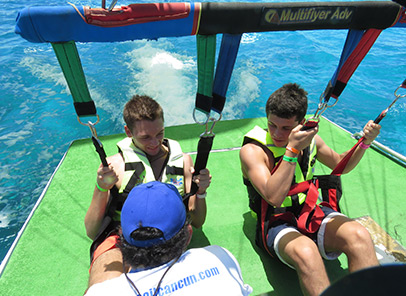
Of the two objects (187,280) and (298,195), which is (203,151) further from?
(298,195)

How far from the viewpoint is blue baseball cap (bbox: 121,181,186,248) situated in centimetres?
98

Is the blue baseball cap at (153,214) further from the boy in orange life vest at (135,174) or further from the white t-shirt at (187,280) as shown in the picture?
the boy in orange life vest at (135,174)

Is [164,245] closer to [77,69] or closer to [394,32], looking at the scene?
[77,69]

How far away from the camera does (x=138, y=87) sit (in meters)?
7.09

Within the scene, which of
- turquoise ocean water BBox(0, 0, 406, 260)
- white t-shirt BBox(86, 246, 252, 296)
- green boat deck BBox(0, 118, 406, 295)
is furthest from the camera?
turquoise ocean water BBox(0, 0, 406, 260)

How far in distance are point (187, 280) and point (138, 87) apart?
671 cm

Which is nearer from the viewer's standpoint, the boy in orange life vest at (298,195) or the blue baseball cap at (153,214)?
the blue baseball cap at (153,214)

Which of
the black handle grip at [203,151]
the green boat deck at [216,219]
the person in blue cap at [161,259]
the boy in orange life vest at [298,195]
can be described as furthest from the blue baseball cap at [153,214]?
the green boat deck at [216,219]

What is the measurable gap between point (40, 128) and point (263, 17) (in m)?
5.60

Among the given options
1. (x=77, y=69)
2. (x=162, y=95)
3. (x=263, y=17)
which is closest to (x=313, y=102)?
(x=162, y=95)

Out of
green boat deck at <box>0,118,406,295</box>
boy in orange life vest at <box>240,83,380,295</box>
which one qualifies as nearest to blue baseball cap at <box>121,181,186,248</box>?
boy in orange life vest at <box>240,83,380,295</box>

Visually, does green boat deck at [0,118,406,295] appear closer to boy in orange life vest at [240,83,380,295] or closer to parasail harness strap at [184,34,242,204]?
boy in orange life vest at [240,83,380,295]

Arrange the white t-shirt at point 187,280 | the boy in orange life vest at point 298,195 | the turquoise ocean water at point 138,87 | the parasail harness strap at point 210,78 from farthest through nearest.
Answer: the turquoise ocean water at point 138,87
the boy in orange life vest at point 298,195
the parasail harness strap at point 210,78
the white t-shirt at point 187,280

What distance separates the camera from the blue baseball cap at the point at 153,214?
0.98 m
